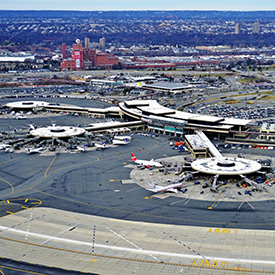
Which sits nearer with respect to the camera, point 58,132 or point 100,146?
point 100,146

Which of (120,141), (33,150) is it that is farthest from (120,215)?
(120,141)

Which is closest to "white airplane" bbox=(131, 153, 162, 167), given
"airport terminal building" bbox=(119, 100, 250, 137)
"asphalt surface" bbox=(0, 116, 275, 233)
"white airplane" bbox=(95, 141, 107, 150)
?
"asphalt surface" bbox=(0, 116, 275, 233)

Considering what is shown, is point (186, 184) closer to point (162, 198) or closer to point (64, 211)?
point (162, 198)

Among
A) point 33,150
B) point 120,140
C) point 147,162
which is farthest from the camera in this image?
point 120,140

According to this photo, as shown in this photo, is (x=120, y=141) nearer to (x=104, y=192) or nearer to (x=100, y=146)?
(x=100, y=146)

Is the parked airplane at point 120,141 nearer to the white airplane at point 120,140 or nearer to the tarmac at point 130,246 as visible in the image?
the white airplane at point 120,140

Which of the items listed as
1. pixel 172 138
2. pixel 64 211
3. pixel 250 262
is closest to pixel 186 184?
pixel 64 211
